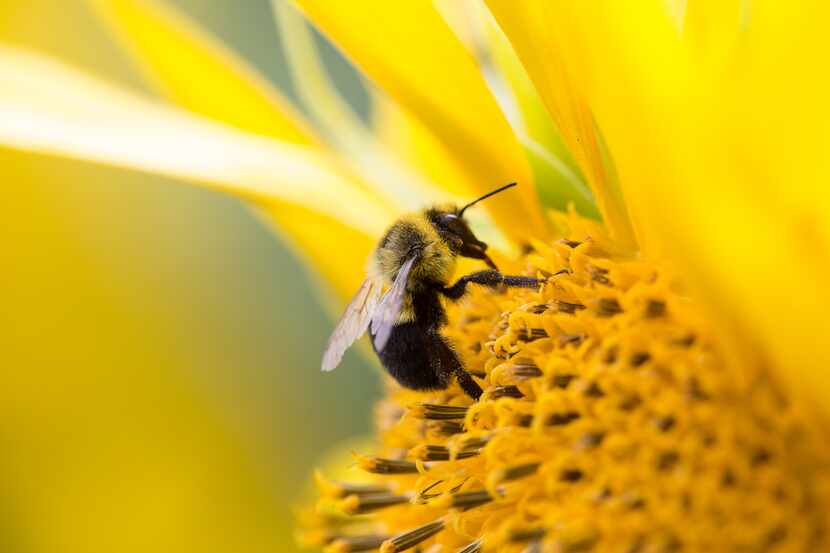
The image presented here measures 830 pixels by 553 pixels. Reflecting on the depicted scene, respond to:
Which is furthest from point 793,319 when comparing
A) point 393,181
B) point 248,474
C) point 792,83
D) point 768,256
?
point 248,474

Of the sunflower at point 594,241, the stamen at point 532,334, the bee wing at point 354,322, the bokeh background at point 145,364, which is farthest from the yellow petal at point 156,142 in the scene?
the bokeh background at point 145,364

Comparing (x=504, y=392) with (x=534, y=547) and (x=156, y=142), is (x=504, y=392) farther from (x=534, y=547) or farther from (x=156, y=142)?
(x=156, y=142)

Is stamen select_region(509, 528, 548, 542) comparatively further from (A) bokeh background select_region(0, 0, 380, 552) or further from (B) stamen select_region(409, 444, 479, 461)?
(A) bokeh background select_region(0, 0, 380, 552)

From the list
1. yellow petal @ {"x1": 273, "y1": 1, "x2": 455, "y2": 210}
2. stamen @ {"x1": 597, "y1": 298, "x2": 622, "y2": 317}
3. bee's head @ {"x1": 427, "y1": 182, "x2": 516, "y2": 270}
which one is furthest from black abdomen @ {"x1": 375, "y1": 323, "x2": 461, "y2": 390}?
yellow petal @ {"x1": 273, "y1": 1, "x2": 455, "y2": 210}

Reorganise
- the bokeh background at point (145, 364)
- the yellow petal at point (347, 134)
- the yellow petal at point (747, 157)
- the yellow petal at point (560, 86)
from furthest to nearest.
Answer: the bokeh background at point (145, 364) → the yellow petal at point (347, 134) → the yellow petal at point (560, 86) → the yellow petal at point (747, 157)

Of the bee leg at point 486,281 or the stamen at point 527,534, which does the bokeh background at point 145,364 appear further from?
the stamen at point 527,534

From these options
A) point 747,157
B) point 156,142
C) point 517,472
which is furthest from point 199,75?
point 747,157

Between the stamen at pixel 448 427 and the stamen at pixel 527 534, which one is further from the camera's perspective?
the stamen at pixel 448 427
